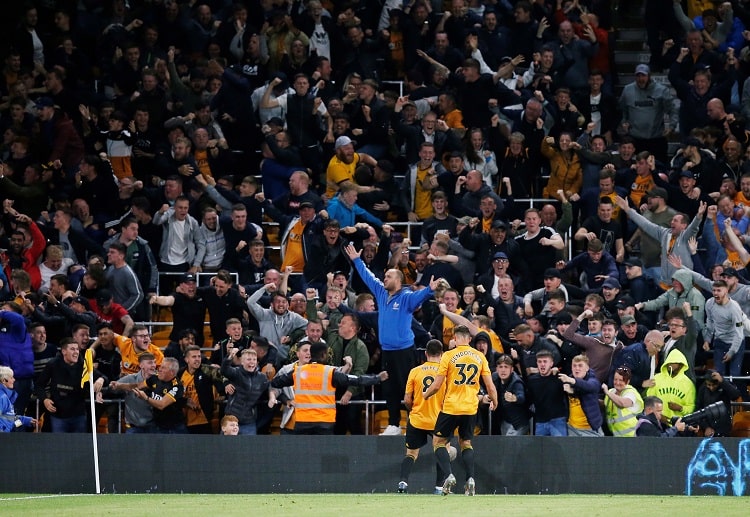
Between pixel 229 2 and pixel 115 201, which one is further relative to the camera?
pixel 229 2

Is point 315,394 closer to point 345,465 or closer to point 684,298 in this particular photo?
point 345,465

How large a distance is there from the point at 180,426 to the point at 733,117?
414 inches

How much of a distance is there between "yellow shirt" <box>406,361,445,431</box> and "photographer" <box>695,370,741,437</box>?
382cm

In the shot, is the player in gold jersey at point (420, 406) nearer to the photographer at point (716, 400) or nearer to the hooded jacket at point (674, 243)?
the photographer at point (716, 400)

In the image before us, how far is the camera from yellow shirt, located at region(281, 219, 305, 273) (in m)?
22.6

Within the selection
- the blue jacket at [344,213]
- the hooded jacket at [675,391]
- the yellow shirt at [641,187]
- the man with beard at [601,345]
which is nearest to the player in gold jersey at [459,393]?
the man with beard at [601,345]

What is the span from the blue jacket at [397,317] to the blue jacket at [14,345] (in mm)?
4775

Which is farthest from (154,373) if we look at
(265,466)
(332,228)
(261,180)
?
(261,180)

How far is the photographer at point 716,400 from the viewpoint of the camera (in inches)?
749

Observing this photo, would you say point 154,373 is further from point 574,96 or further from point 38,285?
point 574,96

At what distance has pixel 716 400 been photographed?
19344 millimetres

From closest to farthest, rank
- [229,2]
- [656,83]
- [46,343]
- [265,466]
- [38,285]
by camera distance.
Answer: [265,466]
[46,343]
[38,285]
[656,83]
[229,2]

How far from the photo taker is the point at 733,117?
24.2 meters

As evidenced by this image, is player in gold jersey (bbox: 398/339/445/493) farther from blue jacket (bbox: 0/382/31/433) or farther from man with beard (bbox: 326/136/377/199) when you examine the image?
man with beard (bbox: 326/136/377/199)
